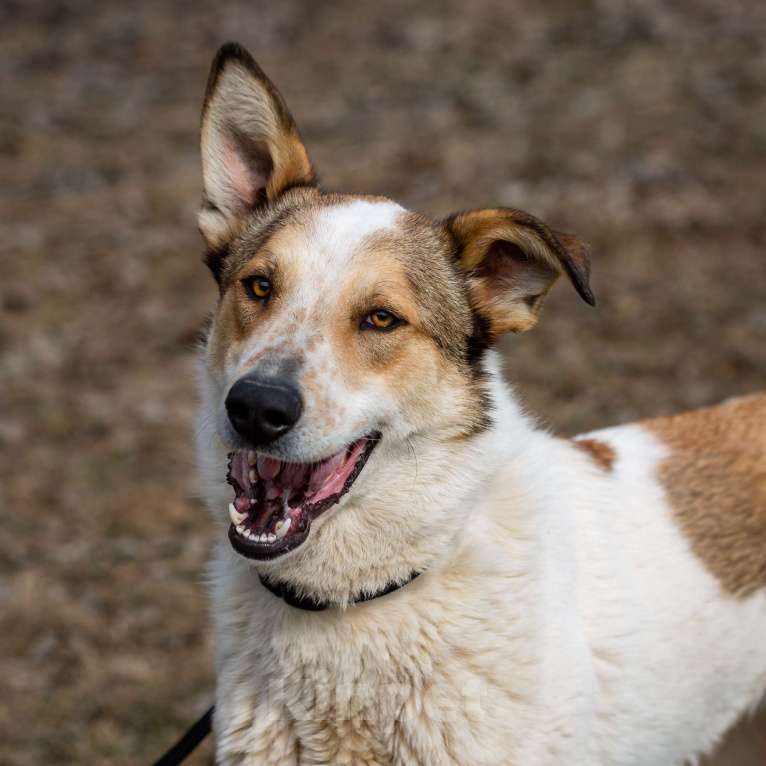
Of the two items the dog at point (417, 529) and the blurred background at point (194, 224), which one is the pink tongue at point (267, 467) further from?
the blurred background at point (194, 224)

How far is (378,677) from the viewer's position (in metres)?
2.84

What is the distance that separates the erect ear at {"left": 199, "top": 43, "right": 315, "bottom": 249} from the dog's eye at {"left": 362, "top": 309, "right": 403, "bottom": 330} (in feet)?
2.41

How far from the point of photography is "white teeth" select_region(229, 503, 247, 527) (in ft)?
8.89

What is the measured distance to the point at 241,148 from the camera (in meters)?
3.40

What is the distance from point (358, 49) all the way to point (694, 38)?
401 cm

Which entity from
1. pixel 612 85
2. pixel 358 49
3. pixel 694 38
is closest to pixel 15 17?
pixel 358 49

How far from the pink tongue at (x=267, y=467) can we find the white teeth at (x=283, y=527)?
0.17 meters

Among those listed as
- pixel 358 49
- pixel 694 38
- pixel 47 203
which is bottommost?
pixel 47 203

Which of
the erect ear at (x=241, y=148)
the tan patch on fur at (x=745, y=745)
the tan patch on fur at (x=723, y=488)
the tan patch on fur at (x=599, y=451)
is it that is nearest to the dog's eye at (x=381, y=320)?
the erect ear at (x=241, y=148)

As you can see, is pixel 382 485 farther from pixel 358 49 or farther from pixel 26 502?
pixel 358 49

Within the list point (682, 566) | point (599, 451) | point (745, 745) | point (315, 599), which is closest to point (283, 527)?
point (315, 599)

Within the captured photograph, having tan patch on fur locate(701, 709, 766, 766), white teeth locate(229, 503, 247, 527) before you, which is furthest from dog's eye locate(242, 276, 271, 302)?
tan patch on fur locate(701, 709, 766, 766)

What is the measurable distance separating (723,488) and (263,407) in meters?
1.80

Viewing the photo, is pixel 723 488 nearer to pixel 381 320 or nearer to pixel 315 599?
pixel 381 320
